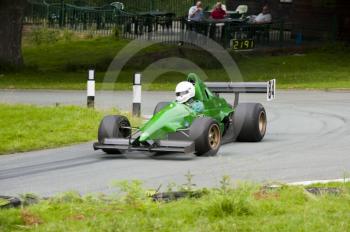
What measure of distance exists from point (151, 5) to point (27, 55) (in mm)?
9404

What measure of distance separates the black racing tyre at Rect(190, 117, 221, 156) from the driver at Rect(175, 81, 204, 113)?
2.03 ft

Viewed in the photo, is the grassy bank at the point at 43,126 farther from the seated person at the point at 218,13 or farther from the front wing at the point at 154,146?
the seated person at the point at 218,13

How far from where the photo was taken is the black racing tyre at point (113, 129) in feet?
48.9

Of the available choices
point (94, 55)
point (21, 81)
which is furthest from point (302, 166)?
point (94, 55)

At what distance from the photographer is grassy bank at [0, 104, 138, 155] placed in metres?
16.1

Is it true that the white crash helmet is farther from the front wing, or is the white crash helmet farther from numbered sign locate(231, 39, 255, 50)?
numbered sign locate(231, 39, 255, 50)

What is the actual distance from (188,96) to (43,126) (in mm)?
3443

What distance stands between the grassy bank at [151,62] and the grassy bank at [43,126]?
1018cm

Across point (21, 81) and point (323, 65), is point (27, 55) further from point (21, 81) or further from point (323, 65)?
point (323, 65)

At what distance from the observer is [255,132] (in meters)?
16.4

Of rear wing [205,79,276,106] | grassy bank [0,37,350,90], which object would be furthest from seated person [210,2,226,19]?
rear wing [205,79,276,106]

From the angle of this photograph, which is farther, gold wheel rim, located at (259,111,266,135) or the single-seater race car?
gold wheel rim, located at (259,111,266,135)

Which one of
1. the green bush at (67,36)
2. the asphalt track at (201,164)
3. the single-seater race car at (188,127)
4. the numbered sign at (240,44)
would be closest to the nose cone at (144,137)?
the single-seater race car at (188,127)

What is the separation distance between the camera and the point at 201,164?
13.8m
